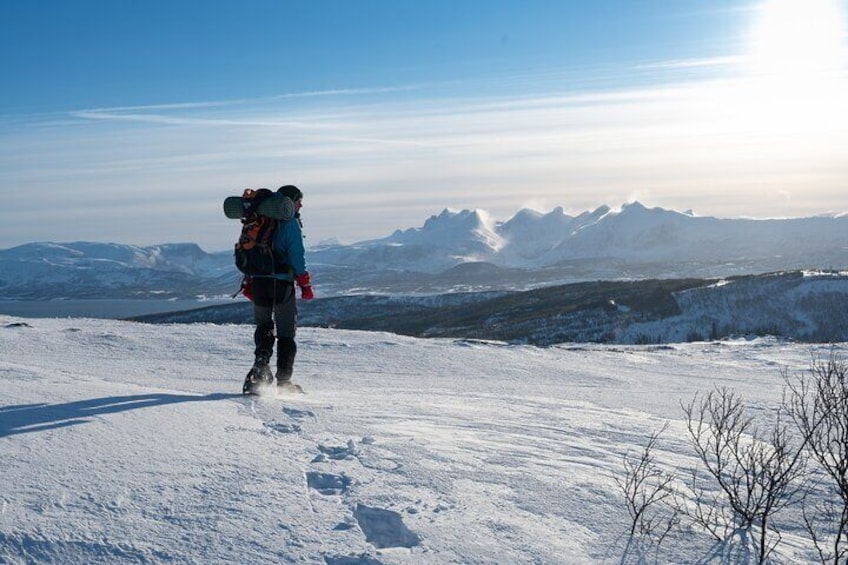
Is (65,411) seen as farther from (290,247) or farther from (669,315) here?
(669,315)

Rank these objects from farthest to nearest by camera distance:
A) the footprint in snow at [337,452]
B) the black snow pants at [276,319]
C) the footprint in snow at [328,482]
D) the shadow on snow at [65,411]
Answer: the black snow pants at [276,319]
the shadow on snow at [65,411]
the footprint in snow at [337,452]
the footprint in snow at [328,482]

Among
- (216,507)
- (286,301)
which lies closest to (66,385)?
(286,301)

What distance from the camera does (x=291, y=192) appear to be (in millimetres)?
7156

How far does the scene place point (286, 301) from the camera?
7.22 metres

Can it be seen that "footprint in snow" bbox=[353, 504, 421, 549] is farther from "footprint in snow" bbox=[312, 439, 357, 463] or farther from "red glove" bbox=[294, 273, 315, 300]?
"red glove" bbox=[294, 273, 315, 300]

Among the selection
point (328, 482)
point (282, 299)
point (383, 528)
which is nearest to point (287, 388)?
point (282, 299)

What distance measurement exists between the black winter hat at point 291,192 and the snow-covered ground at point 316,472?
6.42 ft

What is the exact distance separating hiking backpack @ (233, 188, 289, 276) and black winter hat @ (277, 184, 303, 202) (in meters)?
0.19

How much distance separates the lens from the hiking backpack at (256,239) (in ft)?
22.8

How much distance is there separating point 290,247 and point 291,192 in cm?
56

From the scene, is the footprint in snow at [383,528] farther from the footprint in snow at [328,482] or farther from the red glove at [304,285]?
the red glove at [304,285]

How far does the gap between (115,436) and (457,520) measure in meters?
2.12

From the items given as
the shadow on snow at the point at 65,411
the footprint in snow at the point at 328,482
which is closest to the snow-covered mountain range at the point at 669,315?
the shadow on snow at the point at 65,411

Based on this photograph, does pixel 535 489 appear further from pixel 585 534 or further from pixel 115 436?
pixel 115 436
